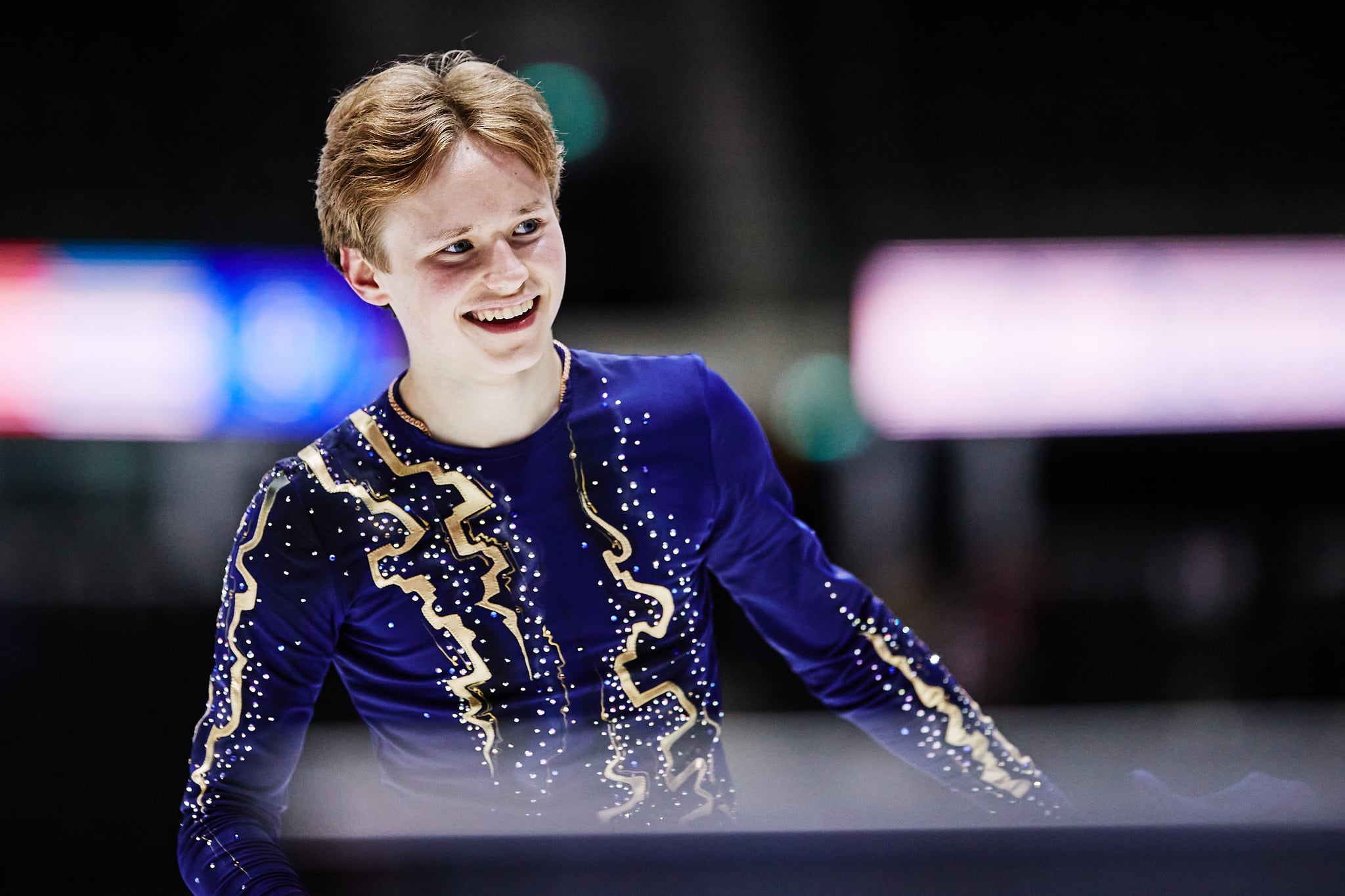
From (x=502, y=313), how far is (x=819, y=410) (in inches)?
101

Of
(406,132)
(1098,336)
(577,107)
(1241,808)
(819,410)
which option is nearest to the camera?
(1241,808)

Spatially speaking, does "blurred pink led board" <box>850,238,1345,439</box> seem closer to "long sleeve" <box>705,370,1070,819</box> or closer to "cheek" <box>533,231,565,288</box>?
"long sleeve" <box>705,370,1070,819</box>

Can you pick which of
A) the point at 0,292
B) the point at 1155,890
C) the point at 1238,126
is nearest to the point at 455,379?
the point at 1155,890

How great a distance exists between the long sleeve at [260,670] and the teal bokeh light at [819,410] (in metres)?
2.42

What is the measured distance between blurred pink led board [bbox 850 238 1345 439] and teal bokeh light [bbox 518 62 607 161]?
1.13 metres

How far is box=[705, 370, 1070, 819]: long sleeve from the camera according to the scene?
1.21 m

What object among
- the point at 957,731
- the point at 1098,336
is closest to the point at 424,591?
the point at 957,731

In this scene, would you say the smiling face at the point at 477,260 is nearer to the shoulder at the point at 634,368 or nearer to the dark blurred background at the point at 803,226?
the shoulder at the point at 634,368

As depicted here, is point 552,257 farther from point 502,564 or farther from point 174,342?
point 174,342

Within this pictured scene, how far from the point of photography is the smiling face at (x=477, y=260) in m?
1.00

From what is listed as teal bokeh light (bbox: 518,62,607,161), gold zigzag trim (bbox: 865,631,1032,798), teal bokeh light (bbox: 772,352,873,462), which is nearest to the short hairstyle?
gold zigzag trim (bbox: 865,631,1032,798)

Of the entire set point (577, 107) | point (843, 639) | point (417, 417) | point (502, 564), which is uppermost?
point (577, 107)

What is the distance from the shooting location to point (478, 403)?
3.65 feet

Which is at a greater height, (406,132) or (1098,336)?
(406,132)
